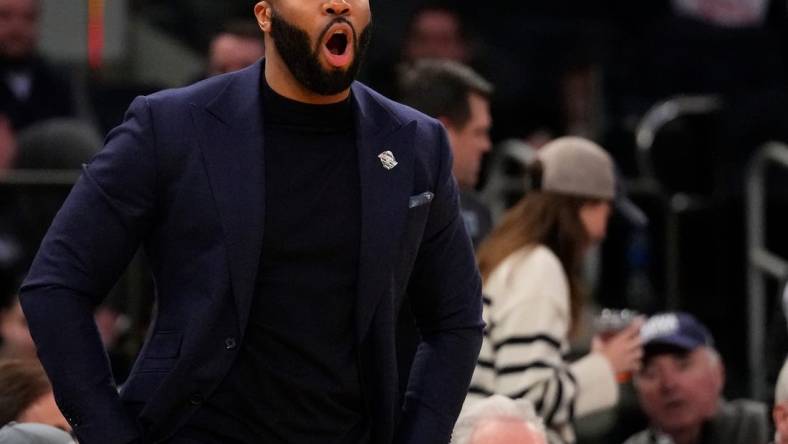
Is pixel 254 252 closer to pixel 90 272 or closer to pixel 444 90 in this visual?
pixel 90 272

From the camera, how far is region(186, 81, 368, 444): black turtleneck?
3.46 metres

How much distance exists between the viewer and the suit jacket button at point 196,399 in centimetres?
344

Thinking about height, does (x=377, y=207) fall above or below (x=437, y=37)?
below

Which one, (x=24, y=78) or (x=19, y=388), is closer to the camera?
(x=19, y=388)

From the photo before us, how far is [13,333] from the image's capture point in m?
6.60

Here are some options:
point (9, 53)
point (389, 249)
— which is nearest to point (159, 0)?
point (9, 53)

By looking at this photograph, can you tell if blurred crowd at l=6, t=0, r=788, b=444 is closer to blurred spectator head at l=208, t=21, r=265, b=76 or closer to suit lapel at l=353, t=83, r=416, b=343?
blurred spectator head at l=208, t=21, r=265, b=76

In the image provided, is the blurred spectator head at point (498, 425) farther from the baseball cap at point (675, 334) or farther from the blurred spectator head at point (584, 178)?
the baseball cap at point (675, 334)

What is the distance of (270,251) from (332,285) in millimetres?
141

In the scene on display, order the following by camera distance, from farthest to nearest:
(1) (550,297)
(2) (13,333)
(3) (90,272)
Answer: (2) (13,333) → (1) (550,297) → (3) (90,272)

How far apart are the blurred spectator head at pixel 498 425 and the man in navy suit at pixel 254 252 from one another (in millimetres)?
887

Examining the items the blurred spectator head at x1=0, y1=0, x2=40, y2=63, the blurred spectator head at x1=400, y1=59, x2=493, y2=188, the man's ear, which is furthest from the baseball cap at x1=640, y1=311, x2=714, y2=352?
Answer: the man's ear

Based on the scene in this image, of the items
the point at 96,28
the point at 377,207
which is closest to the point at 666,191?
the point at 96,28

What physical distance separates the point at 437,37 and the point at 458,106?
3588 millimetres
